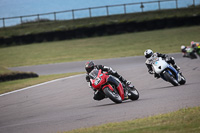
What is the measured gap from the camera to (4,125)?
7.89 meters

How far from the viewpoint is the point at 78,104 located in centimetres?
977

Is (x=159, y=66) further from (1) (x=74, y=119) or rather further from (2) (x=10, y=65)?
(2) (x=10, y=65)

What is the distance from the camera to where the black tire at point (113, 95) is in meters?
8.55

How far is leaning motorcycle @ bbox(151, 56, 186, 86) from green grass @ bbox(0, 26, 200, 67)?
12352mm

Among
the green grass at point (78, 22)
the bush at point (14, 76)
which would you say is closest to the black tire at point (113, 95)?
the bush at point (14, 76)

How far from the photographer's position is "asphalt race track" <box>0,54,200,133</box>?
7.21 m

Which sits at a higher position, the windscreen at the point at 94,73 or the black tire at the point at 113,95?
the windscreen at the point at 94,73

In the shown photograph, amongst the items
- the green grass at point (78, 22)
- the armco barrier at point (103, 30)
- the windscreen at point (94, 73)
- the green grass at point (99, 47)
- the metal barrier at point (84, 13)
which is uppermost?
the metal barrier at point (84, 13)

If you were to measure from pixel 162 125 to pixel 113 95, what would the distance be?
2.92 meters

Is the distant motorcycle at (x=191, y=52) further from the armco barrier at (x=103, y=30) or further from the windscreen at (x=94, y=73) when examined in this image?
the armco barrier at (x=103, y=30)

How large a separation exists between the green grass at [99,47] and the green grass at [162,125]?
17.1m

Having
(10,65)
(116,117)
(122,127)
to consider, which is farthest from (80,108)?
(10,65)

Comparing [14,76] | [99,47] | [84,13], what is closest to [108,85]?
[14,76]

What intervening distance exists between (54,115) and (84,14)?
3076 centimetres
